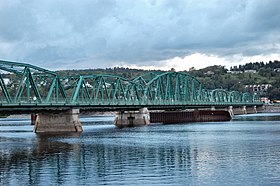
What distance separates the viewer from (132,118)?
157m

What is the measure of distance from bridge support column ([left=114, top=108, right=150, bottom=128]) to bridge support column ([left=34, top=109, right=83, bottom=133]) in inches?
1635

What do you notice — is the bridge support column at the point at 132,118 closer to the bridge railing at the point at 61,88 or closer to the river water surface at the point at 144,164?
the bridge railing at the point at 61,88

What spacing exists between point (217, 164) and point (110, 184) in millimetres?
13413

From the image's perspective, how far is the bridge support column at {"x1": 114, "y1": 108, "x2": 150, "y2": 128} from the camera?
154m

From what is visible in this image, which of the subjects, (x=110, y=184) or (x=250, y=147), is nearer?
(x=110, y=184)

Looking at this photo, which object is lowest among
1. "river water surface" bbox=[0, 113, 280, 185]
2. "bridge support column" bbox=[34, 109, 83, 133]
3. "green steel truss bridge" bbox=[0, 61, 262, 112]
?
"river water surface" bbox=[0, 113, 280, 185]

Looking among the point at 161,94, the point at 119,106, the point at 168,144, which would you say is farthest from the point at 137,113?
the point at 168,144

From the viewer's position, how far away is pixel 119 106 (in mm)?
132375

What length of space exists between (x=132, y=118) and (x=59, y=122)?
152 ft

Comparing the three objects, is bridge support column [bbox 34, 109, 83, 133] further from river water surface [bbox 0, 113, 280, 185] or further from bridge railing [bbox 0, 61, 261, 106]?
river water surface [bbox 0, 113, 280, 185]

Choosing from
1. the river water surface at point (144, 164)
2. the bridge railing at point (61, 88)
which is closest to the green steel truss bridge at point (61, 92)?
the bridge railing at point (61, 88)

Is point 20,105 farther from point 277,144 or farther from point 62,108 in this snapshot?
point 277,144

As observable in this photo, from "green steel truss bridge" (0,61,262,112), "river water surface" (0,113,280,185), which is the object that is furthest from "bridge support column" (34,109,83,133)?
"river water surface" (0,113,280,185)

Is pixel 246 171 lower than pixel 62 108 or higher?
lower
